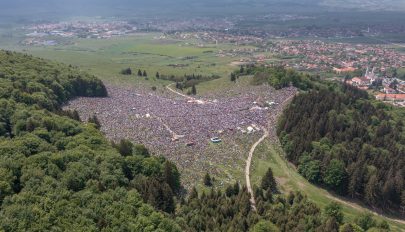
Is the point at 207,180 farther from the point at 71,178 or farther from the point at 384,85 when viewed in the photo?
the point at 384,85

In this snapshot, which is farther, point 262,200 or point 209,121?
point 209,121

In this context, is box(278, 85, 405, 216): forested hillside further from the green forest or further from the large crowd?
the large crowd

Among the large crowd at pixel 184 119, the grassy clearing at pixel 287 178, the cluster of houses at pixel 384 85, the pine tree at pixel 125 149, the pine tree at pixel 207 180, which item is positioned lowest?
the cluster of houses at pixel 384 85

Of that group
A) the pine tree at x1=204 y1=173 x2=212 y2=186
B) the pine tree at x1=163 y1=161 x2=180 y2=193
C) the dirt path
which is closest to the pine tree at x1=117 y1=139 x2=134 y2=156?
the pine tree at x1=163 y1=161 x2=180 y2=193

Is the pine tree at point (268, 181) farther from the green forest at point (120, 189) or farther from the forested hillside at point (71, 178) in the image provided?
the forested hillside at point (71, 178)

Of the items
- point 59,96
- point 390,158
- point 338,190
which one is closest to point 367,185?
point 338,190

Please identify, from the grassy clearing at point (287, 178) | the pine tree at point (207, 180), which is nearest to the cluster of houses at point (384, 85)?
the grassy clearing at point (287, 178)

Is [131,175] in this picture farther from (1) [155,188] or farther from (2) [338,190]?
(2) [338,190]
